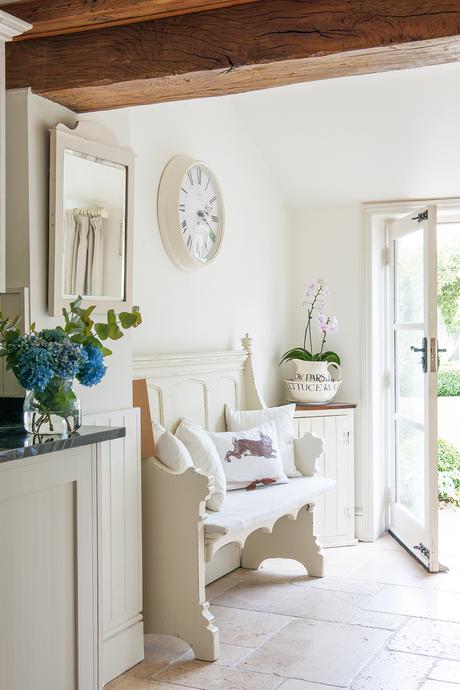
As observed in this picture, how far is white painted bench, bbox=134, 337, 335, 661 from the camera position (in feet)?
10.7

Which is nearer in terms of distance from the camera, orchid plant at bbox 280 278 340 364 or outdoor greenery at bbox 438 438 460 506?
orchid plant at bbox 280 278 340 364

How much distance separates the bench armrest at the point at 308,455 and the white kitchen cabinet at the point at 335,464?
17.2 inches

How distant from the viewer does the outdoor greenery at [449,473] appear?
6609 mm

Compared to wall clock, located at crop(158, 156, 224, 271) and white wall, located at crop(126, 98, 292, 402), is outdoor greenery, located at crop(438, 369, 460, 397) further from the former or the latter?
wall clock, located at crop(158, 156, 224, 271)

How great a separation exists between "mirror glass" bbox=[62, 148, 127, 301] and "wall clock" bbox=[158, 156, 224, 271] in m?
0.71

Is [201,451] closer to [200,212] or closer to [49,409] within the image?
[200,212]

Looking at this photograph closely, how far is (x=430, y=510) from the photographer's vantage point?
4.51m

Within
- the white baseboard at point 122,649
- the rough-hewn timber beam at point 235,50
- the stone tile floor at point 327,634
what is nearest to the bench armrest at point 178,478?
the white baseboard at point 122,649

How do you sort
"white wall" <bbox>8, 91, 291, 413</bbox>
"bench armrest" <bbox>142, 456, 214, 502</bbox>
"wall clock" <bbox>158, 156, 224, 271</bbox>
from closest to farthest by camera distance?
"white wall" <bbox>8, 91, 291, 413</bbox>, "bench armrest" <bbox>142, 456, 214, 502</bbox>, "wall clock" <bbox>158, 156, 224, 271</bbox>

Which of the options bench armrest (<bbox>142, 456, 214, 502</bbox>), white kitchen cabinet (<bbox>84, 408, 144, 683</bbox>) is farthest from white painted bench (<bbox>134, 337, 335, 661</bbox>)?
white kitchen cabinet (<bbox>84, 408, 144, 683</bbox>)

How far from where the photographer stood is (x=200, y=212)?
13.5 feet

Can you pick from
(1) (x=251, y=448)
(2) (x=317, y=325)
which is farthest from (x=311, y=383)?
(1) (x=251, y=448)

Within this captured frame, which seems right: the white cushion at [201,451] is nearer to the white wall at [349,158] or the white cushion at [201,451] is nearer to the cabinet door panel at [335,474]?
the cabinet door panel at [335,474]

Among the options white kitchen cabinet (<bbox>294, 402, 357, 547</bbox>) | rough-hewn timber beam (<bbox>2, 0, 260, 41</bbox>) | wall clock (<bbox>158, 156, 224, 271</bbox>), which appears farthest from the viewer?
white kitchen cabinet (<bbox>294, 402, 357, 547</bbox>)
